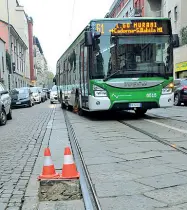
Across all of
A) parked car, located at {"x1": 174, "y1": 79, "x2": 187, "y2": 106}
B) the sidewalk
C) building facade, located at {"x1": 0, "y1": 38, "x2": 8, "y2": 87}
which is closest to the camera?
the sidewalk

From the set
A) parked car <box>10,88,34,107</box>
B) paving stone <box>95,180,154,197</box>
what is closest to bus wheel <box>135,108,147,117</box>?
paving stone <box>95,180,154,197</box>

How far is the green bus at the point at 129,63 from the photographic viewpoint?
40.1 ft

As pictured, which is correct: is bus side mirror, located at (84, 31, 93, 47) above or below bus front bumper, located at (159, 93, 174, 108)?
above

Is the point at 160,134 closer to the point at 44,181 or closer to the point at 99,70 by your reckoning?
the point at 99,70

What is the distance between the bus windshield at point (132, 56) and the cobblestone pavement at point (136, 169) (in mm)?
3289

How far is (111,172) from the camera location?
548 centimetres

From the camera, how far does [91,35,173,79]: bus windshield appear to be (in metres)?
12.2

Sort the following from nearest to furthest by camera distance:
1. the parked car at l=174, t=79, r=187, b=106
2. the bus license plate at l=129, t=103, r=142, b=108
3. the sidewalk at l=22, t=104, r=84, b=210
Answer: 1. the sidewalk at l=22, t=104, r=84, b=210
2. the bus license plate at l=129, t=103, r=142, b=108
3. the parked car at l=174, t=79, r=187, b=106

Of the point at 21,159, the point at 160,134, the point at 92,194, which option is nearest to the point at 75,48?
the point at 160,134

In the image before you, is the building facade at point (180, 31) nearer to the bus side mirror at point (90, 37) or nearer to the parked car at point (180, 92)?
the parked car at point (180, 92)

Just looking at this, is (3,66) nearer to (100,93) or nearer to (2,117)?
(2,117)

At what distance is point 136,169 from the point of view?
18.4 feet

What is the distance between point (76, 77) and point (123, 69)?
4.01m

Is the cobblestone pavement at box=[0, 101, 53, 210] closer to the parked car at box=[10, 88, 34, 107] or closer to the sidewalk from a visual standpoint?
the sidewalk
